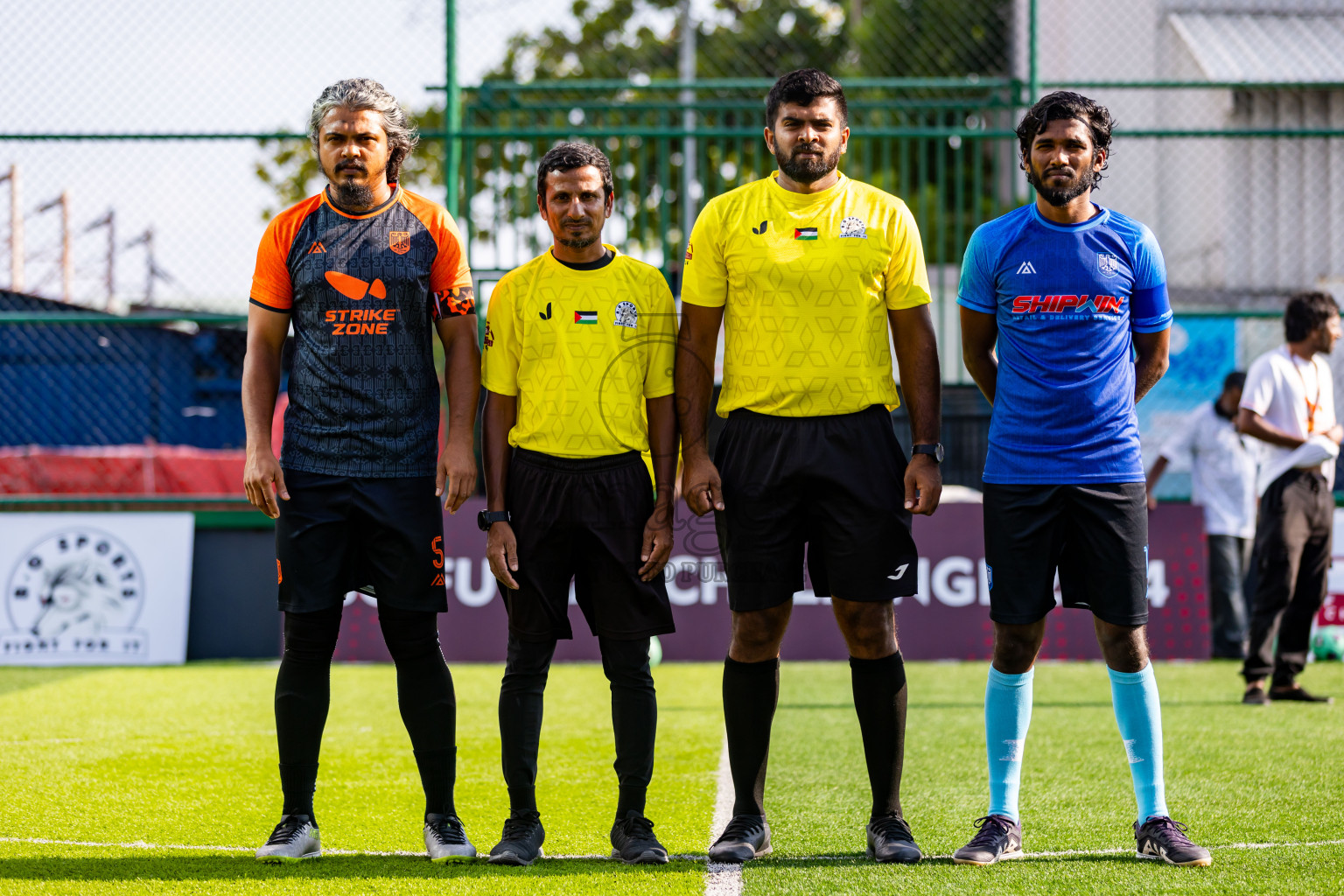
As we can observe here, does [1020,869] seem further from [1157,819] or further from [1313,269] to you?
[1313,269]

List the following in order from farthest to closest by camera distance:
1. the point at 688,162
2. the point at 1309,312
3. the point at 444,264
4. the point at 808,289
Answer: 1. the point at 688,162
2. the point at 1309,312
3. the point at 444,264
4. the point at 808,289

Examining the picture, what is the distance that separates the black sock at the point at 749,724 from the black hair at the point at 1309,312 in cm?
422

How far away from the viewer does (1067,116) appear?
11.6 ft

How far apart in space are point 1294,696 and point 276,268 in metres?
5.52

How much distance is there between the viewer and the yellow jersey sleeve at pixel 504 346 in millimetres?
3658

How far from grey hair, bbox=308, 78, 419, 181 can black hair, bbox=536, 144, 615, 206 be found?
44cm

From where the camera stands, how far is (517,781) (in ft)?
11.6

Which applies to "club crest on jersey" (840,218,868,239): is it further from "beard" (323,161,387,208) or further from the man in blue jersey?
"beard" (323,161,387,208)

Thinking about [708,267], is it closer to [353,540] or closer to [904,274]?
[904,274]

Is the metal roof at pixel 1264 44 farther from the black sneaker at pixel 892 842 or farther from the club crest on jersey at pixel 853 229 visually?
the black sneaker at pixel 892 842

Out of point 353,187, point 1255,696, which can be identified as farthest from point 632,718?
point 1255,696

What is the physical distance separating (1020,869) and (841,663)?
15.8 feet

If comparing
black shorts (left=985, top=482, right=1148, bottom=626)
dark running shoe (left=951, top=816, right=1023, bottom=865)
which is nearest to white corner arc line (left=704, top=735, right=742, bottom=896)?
dark running shoe (left=951, top=816, right=1023, bottom=865)

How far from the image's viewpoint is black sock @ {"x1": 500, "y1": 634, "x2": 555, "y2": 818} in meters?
3.54
